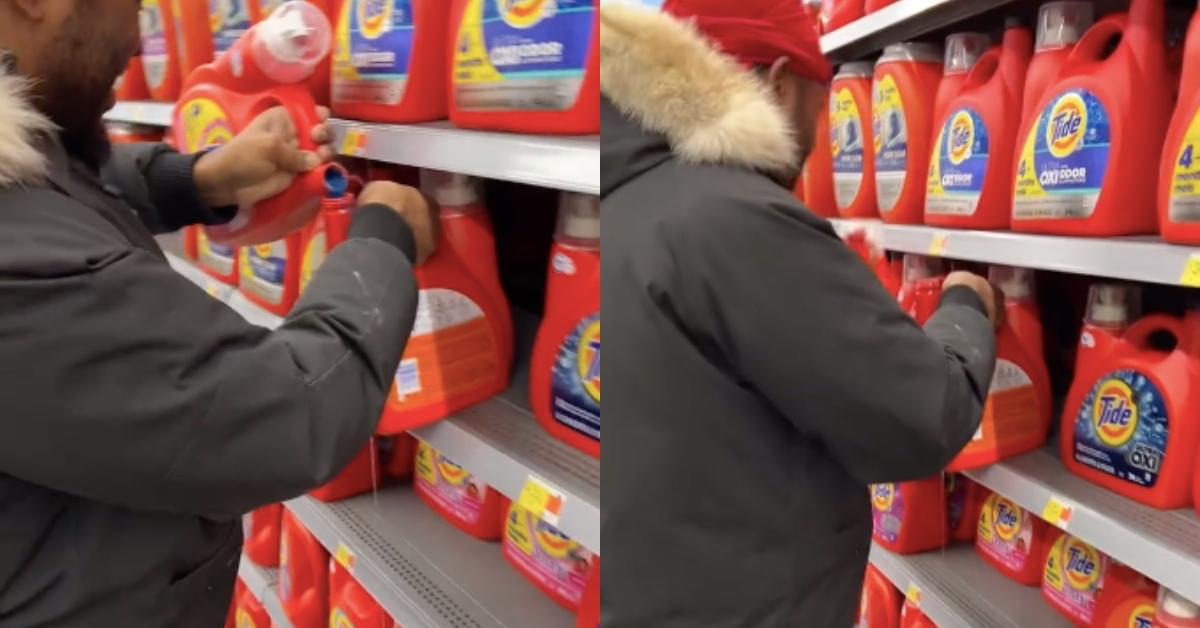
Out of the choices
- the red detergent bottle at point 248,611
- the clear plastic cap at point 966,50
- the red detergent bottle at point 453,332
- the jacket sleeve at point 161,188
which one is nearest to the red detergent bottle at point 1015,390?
the clear plastic cap at point 966,50

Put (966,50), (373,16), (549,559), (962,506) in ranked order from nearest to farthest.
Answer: (373,16), (549,559), (966,50), (962,506)

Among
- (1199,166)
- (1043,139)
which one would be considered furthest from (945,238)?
(1199,166)

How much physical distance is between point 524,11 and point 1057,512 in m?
1.04

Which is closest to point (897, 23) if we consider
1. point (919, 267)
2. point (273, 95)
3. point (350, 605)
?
point (919, 267)

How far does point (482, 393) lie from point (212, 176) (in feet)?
1.58

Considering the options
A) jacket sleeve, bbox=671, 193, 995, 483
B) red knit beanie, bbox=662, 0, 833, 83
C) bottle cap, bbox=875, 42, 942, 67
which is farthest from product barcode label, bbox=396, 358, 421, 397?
bottle cap, bbox=875, 42, 942, 67

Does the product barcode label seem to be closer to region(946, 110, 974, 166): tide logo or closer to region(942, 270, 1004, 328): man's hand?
region(942, 270, 1004, 328): man's hand

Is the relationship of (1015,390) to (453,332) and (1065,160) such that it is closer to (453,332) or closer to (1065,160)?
(1065,160)

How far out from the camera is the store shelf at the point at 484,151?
1008 millimetres

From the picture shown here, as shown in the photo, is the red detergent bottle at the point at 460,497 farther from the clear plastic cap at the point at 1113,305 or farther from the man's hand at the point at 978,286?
the clear plastic cap at the point at 1113,305

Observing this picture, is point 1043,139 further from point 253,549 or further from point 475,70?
point 253,549

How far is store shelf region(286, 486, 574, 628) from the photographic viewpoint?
1.44 m

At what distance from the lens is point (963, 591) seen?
171 centimetres

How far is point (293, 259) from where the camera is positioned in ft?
5.52
